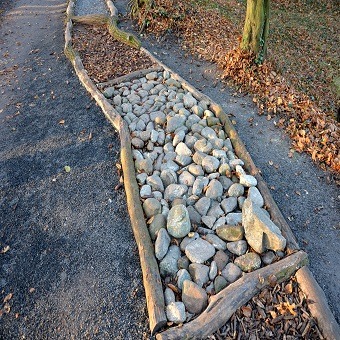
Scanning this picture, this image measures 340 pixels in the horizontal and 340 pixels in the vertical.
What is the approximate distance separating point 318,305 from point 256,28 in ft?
18.5

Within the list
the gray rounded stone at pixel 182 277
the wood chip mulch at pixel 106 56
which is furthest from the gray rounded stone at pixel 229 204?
the wood chip mulch at pixel 106 56

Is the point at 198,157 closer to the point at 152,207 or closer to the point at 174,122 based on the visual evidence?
the point at 174,122

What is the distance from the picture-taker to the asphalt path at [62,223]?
3283 mm

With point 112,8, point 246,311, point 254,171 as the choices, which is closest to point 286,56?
point 112,8

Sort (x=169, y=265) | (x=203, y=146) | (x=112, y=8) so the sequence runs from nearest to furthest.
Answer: (x=169, y=265) < (x=203, y=146) < (x=112, y=8)

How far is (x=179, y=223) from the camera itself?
146 inches

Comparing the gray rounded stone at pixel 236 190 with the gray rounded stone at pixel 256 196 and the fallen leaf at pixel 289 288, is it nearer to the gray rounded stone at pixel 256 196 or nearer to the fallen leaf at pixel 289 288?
the gray rounded stone at pixel 256 196

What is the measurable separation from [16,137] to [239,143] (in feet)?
12.7

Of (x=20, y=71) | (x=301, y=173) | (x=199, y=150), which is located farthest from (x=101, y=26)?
(x=301, y=173)

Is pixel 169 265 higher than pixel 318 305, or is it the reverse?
pixel 318 305

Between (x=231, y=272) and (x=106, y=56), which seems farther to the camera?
(x=106, y=56)

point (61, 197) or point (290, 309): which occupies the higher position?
point (290, 309)

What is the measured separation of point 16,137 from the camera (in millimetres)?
5602

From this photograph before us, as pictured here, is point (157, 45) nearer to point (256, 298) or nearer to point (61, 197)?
point (61, 197)
